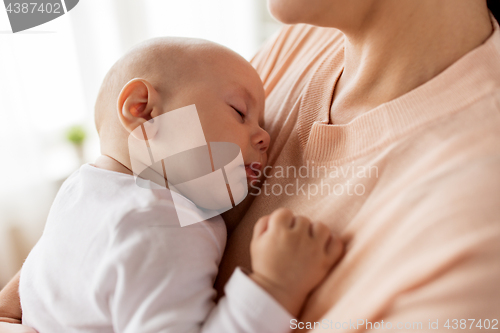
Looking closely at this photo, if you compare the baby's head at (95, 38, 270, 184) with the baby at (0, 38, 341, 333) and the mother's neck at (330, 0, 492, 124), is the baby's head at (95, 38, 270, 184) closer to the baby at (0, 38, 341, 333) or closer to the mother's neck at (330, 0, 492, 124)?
the baby at (0, 38, 341, 333)

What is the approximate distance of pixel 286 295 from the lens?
528 mm

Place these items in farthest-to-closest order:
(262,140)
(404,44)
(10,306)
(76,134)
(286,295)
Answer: (76,134)
(10,306)
(262,140)
(404,44)
(286,295)

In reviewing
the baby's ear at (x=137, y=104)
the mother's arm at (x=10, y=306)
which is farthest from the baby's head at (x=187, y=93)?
the mother's arm at (x=10, y=306)

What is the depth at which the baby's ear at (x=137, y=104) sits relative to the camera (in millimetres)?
726

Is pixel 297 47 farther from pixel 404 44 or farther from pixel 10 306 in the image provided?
pixel 10 306

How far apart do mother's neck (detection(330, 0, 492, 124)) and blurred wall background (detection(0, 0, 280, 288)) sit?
166cm

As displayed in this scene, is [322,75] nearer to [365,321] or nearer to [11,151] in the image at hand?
[365,321]

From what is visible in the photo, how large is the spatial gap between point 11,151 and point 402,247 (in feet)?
6.33

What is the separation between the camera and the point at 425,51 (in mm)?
623

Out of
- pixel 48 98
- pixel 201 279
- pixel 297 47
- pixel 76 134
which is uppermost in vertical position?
pixel 297 47

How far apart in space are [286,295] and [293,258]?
53 millimetres

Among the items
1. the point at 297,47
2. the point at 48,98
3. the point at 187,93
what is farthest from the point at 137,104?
the point at 48,98

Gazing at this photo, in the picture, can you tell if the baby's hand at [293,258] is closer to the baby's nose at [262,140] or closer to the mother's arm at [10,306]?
the baby's nose at [262,140]

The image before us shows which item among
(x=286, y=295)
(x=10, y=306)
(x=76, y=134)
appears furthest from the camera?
(x=76, y=134)
